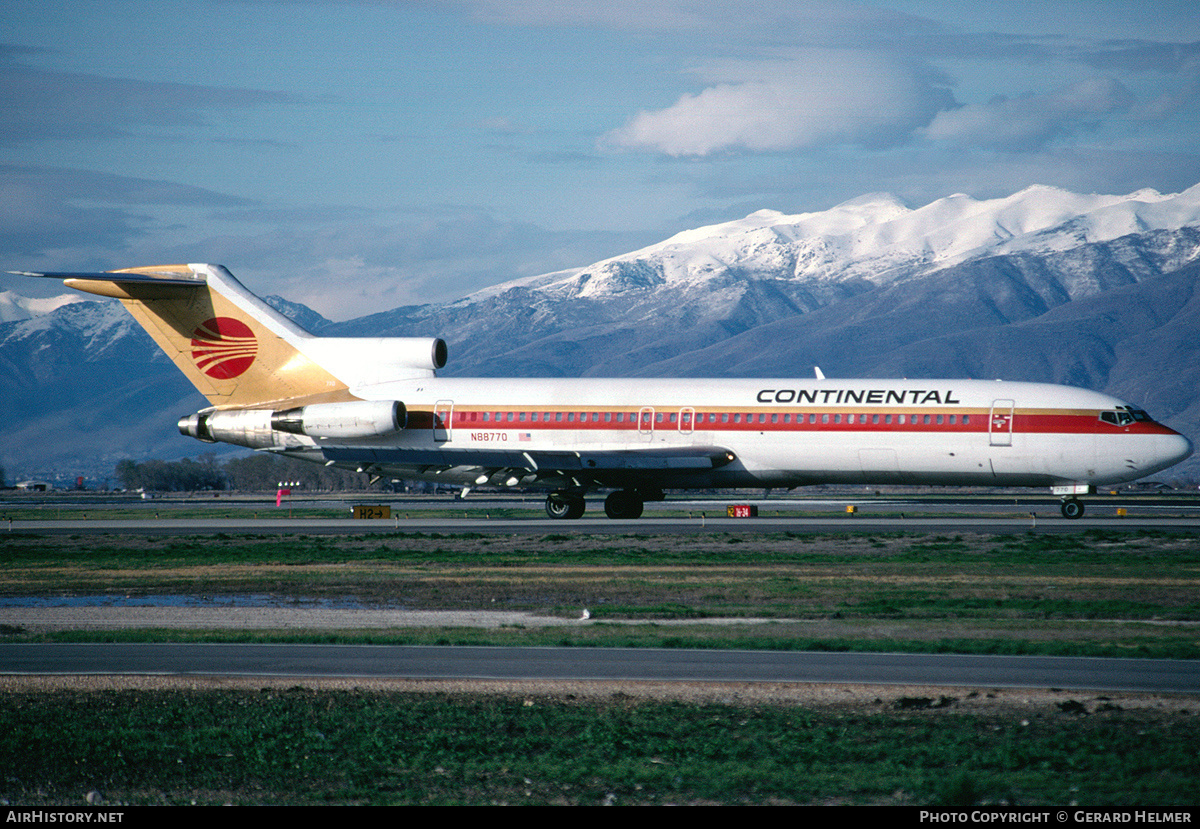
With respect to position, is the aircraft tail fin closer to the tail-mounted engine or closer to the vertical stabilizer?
the vertical stabilizer

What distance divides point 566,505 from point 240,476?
428ft

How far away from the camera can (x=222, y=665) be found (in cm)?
1644

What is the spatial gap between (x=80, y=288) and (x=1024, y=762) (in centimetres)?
3894

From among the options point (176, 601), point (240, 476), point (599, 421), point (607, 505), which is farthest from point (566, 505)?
point (240, 476)

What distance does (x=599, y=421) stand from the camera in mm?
43625

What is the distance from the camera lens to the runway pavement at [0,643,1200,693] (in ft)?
49.9

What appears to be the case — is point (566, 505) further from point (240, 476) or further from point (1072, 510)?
point (240, 476)

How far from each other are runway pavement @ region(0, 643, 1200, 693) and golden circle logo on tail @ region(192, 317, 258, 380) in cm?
2878

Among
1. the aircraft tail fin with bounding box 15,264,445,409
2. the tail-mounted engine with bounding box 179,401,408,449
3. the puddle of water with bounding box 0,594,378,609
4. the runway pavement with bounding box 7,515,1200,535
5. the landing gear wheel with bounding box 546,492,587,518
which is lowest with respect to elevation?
the puddle of water with bounding box 0,594,378,609

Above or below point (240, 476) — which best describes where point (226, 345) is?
above

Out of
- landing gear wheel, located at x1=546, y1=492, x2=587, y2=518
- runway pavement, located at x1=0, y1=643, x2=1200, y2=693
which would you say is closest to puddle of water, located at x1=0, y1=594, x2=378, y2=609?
runway pavement, located at x1=0, y1=643, x2=1200, y2=693

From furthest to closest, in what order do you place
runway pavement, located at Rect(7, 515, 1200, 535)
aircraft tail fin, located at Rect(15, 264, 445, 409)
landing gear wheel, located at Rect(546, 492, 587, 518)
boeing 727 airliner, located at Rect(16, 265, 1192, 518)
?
1. aircraft tail fin, located at Rect(15, 264, 445, 409)
2. landing gear wheel, located at Rect(546, 492, 587, 518)
3. boeing 727 airliner, located at Rect(16, 265, 1192, 518)
4. runway pavement, located at Rect(7, 515, 1200, 535)
